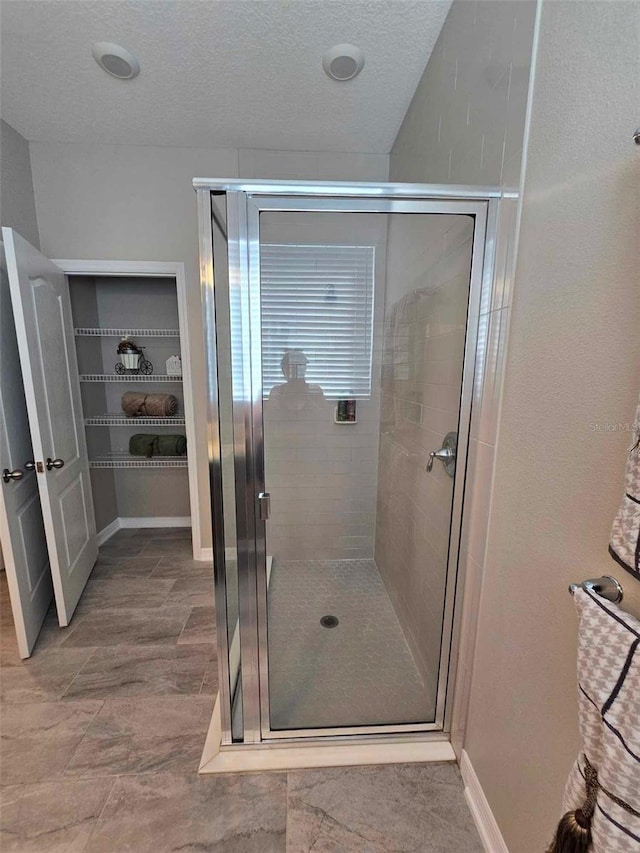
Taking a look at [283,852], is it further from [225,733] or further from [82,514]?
[82,514]

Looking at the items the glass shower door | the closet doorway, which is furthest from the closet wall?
the glass shower door

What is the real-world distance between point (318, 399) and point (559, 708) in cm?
134

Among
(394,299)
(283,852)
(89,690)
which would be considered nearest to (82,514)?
(89,690)

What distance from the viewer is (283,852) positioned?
3.28 ft

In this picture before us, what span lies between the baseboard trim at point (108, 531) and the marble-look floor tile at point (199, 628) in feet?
4.24

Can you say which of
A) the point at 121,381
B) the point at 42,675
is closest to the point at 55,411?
the point at 121,381

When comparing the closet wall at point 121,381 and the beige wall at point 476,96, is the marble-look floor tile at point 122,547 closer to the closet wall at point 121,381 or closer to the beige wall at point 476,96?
the closet wall at point 121,381

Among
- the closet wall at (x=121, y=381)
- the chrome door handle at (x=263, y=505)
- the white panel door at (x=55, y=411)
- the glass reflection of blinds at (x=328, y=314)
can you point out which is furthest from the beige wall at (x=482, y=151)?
the closet wall at (x=121, y=381)

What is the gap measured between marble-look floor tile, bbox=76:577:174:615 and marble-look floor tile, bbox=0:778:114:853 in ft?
3.04

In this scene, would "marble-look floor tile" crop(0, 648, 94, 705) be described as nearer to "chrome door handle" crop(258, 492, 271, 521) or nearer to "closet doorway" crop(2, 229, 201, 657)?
"closet doorway" crop(2, 229, 201, 657)

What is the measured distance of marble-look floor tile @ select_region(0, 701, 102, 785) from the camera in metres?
1.21

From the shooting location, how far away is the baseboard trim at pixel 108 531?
2.79 m

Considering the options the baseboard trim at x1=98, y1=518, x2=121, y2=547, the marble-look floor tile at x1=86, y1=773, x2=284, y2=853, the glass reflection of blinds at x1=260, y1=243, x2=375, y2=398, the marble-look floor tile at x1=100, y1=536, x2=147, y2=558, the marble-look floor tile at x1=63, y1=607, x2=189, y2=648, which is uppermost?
the glass reflection of blinds at x1=260, y1=243, x2=375, y2=398

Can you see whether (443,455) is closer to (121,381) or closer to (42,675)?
(42,675)
